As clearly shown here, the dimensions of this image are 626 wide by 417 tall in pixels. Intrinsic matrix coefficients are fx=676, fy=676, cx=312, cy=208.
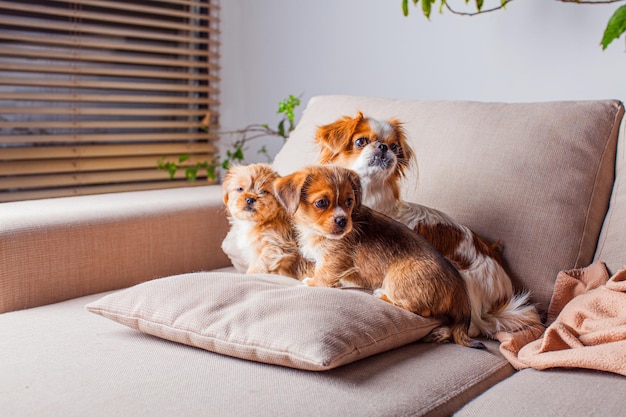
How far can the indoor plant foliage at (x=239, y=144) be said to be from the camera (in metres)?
2.73

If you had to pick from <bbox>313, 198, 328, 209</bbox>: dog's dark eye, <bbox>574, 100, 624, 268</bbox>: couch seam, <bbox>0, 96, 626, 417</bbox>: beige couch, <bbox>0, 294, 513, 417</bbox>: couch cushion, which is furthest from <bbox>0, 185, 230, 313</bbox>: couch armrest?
<bbox>574, 100, 624, 268</bbox>: couch seam

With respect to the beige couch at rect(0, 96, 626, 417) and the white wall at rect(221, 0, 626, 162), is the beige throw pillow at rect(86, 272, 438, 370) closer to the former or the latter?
the beige couch at rect(0, 96, 626, 417)

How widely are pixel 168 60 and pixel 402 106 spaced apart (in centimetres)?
145

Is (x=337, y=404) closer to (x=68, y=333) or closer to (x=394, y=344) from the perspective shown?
(x=394, y=344)

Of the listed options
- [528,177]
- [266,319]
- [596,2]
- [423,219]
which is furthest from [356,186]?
[596,2]

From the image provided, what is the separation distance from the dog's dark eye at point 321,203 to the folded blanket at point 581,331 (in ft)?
1.51

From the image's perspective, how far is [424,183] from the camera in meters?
1.70

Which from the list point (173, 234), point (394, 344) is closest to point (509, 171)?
point (394, 344)

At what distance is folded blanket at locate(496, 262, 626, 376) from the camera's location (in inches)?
48.3

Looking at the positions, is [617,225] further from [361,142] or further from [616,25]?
[361,142]

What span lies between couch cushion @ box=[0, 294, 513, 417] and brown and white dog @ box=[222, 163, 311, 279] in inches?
14.9

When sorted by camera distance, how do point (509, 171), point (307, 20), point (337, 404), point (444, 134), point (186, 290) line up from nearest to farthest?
point (337, 404) → point (186, 290) → point (509, 171) → point (444, 134) → point (307, 20)

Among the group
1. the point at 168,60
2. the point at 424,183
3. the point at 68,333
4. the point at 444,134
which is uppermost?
the point at 168,60

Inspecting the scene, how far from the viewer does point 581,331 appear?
134cm
